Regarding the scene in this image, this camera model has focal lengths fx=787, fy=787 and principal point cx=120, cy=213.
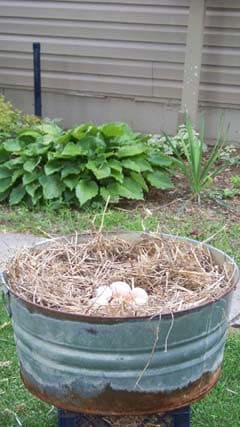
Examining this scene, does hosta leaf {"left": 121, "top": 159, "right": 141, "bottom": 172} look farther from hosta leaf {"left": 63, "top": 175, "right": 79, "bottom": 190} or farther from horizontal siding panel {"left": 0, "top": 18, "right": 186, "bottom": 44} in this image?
horizontal siding panel {"left": 0, "top": 18, "right": 186, "bottom": 44}

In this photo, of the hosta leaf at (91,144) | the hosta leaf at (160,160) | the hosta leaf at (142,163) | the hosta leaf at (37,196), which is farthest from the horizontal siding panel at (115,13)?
the hosta leaf at (37,196)

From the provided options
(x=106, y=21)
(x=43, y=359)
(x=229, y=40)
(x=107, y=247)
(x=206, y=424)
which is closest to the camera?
(x=43, y=359)

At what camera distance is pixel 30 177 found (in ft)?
18.7

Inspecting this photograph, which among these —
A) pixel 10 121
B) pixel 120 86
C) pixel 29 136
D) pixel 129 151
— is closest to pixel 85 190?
pixel 129 151

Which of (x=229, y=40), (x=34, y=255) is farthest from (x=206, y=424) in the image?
(x=229, y=40)

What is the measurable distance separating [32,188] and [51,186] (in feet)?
0.45

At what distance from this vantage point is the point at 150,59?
7.55 m

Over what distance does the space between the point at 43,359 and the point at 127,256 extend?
1.90 feet

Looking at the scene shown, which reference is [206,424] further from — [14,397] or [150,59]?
[150,59]

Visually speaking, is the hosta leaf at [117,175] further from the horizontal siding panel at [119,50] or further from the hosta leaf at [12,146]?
the horizontal siding panel at [119,50]

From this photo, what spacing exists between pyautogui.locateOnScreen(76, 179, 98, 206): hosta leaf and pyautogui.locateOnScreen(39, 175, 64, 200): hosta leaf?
0.54 feet

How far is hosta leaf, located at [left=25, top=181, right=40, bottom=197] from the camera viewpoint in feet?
18.5

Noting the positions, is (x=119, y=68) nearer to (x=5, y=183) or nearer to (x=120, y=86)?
(x=120, y=86)

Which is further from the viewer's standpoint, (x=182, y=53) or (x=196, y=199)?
(x=182, y=53)
